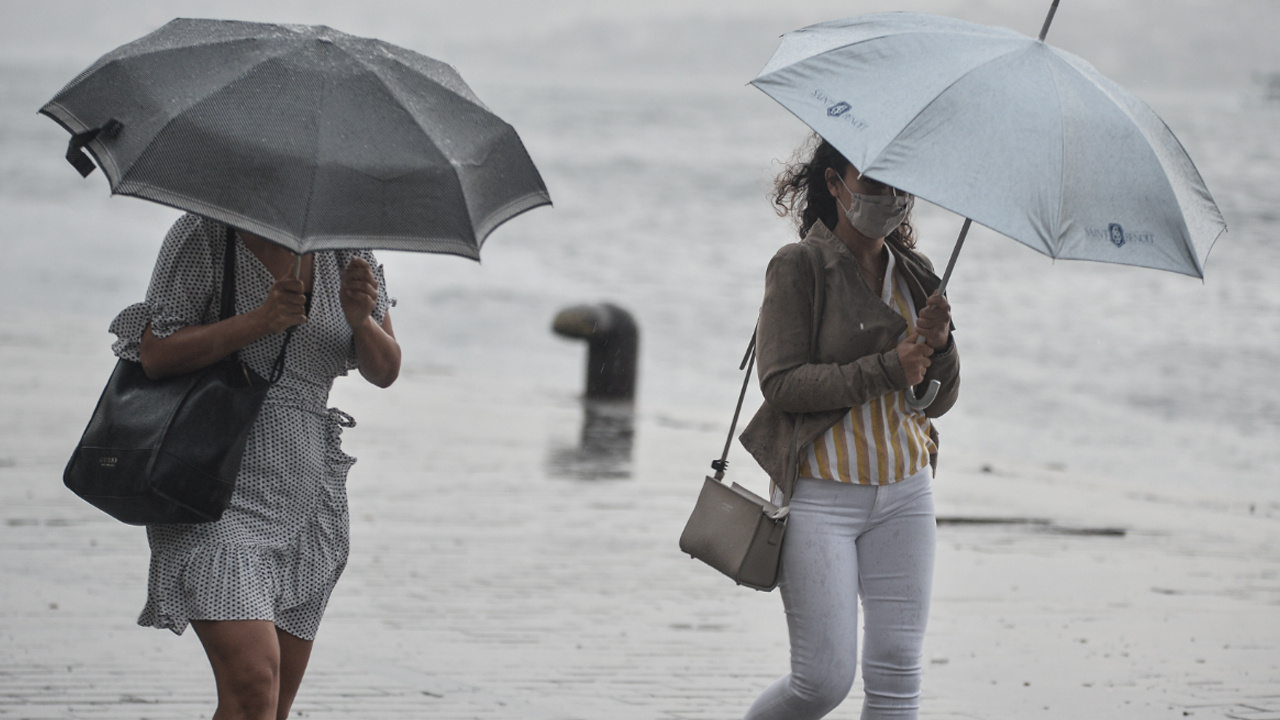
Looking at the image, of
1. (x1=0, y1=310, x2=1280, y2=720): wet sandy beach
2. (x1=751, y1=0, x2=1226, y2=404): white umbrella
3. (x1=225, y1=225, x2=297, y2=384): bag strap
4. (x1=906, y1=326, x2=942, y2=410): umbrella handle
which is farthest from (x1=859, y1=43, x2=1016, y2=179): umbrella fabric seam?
(x1=0, y1=310, x2=1280, y2=720): wet sandy beach

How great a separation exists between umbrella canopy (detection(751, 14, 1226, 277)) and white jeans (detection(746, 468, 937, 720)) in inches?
30.4

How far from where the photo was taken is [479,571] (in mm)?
7164

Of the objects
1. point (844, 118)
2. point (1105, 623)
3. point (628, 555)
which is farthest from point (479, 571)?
point (844, 118)

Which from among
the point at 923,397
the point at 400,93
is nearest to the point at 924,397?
the point at 923,397

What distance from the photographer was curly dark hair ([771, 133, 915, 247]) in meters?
3.82

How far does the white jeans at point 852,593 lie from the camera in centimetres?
361

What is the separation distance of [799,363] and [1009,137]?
70 centimetres

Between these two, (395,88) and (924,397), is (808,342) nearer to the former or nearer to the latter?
(924,397)

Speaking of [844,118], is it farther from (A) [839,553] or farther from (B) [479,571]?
(B) [479,571]

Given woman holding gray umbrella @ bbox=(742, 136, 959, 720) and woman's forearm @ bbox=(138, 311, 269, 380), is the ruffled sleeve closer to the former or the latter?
woman's forearm @ bbox=(138, 311, 269, 380)

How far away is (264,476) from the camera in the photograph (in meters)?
3.40

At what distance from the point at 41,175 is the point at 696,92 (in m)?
54.1

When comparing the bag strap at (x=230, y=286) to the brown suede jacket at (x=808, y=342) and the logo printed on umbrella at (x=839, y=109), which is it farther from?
the logo printed on umbrella at (x=839, y=109)

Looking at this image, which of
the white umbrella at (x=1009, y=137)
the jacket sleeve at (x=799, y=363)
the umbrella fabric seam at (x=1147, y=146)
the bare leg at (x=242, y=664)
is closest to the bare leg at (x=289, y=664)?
the bare leg at (x=242, y=664)
